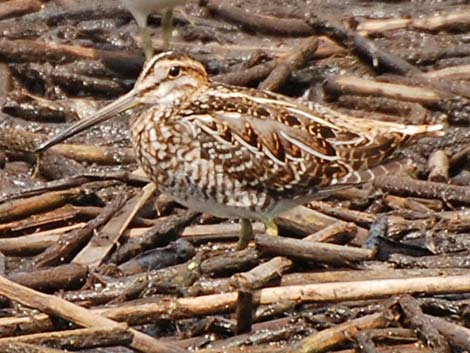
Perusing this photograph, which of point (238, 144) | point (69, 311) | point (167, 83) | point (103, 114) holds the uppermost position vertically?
point (167, 83)

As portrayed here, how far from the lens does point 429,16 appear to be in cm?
939

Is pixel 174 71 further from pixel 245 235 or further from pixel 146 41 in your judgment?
pixel 146 41

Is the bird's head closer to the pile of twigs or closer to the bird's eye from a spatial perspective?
the bird's eye

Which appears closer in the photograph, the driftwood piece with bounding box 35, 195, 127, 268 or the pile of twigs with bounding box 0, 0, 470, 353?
the pile of twigs with bounding box 0, 0, 470, 353

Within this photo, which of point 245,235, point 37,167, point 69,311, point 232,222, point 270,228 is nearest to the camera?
point 69,311

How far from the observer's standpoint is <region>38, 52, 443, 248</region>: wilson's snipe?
21.9 ft

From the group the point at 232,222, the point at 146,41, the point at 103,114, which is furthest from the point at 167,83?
the point at 146,41

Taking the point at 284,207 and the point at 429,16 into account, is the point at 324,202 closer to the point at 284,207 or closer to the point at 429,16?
the point at 284,207

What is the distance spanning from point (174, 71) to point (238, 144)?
0.44 meters

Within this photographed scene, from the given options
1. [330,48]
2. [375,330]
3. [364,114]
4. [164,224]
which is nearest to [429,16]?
[330,48]

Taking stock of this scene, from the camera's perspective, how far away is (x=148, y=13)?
29.7 feet

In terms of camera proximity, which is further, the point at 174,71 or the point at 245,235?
the point at 245,235

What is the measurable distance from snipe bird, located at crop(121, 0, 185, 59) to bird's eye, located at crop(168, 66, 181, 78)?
210cm

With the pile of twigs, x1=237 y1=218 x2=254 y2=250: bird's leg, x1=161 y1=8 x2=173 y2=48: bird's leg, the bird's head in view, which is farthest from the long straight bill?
x1=161 y1=8 x2=173 y2=48: bird's leg
